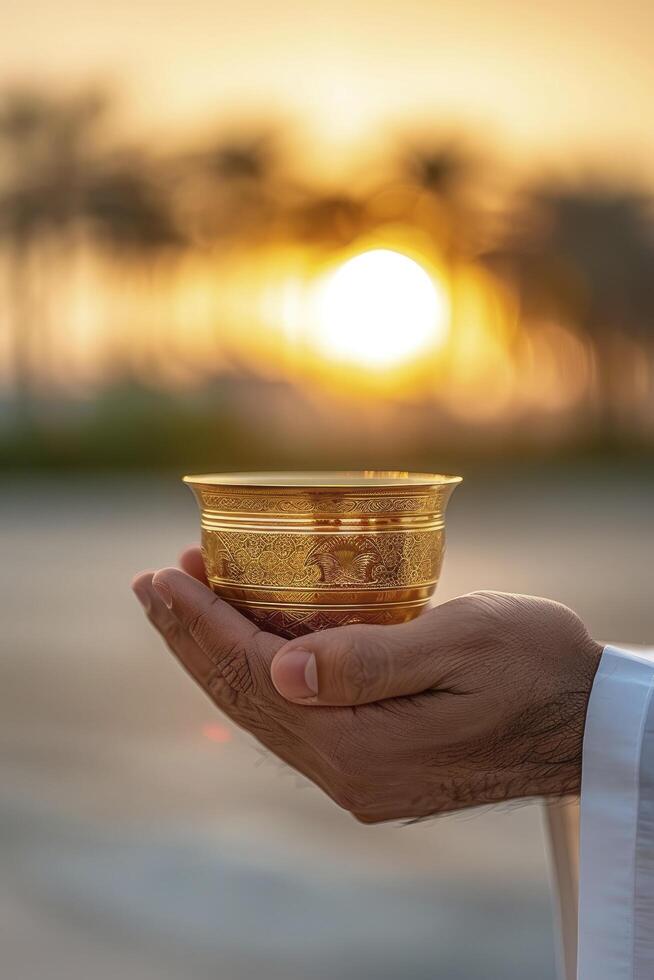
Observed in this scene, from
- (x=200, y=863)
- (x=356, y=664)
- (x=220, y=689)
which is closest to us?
(x=356, y=664)

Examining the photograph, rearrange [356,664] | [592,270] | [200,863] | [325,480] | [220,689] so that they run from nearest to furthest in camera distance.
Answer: [356,664] → [220,689] → [325,480] → [200,863] → [592,270]

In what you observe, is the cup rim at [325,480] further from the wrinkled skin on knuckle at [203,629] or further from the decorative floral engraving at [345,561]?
the wrinkled skin on knuckle at [203,629]

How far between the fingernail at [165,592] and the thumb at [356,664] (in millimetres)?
211

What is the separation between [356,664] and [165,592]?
322mm

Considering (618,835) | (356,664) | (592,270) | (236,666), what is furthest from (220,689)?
(592,270)

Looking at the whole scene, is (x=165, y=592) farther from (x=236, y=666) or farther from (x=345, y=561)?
(x=345, y=561)

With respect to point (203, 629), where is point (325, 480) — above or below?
above

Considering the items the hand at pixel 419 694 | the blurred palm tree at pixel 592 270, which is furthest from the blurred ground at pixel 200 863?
the blurred palm tree at pixel 592 270

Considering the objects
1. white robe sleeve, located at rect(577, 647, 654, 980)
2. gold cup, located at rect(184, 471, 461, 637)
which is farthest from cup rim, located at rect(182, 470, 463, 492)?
white robe sleeve, located at rect(577, 647, 654, 980)

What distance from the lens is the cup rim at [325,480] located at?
4.87 ft

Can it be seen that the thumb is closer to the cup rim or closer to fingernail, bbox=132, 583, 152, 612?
the cup rim

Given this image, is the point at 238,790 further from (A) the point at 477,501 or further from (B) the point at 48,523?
(A) the point at 477,501

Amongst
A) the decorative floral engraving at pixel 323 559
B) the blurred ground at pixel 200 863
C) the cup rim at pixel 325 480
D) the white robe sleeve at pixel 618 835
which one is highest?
the cup rim at pixel 325 480

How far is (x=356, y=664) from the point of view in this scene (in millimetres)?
1410
